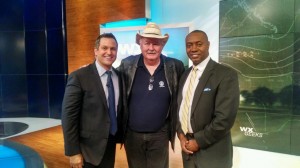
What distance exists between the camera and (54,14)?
6.35 meters

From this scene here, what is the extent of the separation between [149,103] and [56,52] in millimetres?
4828

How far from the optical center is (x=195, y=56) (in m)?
1.98

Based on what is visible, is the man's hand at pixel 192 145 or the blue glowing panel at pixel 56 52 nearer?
the man's hand at pixel 192 145

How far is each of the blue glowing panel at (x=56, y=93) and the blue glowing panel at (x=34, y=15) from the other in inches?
51.3

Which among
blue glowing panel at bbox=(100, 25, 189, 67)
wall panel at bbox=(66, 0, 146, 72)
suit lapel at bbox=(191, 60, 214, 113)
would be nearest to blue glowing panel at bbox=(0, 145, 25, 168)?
suit lapel at bbox=(191, 60, 214, 113)

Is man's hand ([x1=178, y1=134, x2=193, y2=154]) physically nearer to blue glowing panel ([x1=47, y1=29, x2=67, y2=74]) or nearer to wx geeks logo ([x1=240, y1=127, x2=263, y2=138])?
wx geeks logo ([x1=240, y1=127, x2=263, y2=138])

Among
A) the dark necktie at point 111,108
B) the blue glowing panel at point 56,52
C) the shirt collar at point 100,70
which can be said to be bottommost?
the dark necktie at point 111,108

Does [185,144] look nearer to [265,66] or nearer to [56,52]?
[265,66]

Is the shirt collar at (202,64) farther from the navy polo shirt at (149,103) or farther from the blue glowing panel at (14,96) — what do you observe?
the blue glowing panel at (14,96)

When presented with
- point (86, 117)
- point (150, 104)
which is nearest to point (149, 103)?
point (150, 104)

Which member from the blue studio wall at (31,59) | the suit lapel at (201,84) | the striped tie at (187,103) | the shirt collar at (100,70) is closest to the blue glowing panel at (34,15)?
the blue studio wall at (31,59)

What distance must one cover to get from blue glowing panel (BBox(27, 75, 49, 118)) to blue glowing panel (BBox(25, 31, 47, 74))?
0.20 meters

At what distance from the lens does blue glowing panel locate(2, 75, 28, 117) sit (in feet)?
22.2

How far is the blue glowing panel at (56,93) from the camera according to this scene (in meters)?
6.46
